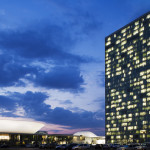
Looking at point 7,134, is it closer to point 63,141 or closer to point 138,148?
point 63,141

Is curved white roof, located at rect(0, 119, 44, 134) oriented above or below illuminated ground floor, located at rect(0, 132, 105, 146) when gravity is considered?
above

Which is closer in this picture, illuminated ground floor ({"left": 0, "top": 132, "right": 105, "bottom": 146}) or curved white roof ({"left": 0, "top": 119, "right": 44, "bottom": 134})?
curved white roof ({"left": 0, "top": 119, "right": 44, "bottom": 134})

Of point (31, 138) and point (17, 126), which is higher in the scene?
point (17, 126)

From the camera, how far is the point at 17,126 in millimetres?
145500

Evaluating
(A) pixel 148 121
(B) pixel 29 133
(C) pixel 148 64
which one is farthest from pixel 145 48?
(B) pixel 29 133

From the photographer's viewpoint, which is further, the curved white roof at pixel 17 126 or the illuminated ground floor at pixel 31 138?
the illuminated ground floor at pixel 31 138

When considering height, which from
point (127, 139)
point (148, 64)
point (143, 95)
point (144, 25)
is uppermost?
point (144, 25)

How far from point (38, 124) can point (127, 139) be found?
78870 millimetres

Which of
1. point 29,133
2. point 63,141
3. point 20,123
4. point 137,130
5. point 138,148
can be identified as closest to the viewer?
point 138,148

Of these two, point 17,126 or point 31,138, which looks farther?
point 31,138

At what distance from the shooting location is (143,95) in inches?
7554

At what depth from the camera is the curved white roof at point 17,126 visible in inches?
5618

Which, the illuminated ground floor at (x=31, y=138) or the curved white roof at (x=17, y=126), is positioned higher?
the curved white roof at (x=17, y=126)

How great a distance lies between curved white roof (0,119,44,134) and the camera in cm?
14270
